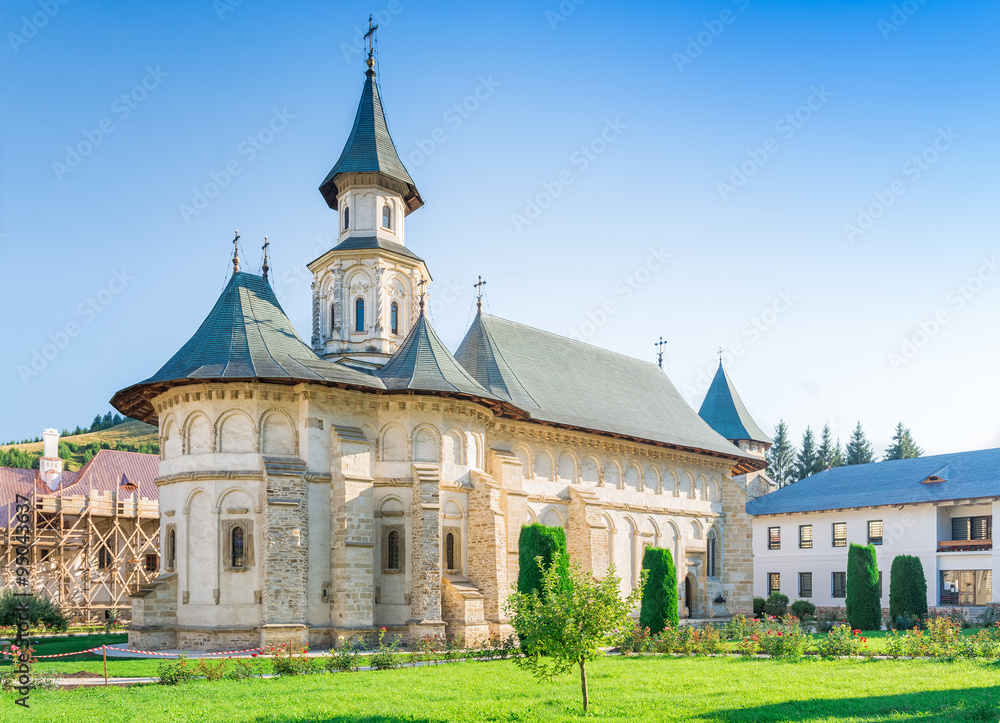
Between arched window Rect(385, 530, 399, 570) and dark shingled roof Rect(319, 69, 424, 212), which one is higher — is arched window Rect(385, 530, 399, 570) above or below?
below

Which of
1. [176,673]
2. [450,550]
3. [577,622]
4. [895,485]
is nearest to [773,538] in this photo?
[895,485]

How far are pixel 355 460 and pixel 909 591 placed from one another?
21.0 m

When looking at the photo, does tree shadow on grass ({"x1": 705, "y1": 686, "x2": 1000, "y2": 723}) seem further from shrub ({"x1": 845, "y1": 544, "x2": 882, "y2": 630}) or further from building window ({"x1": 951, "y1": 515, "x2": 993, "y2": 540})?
building window ({"x1": 951, "y1": 515, "x2": 993, "y2": 540})

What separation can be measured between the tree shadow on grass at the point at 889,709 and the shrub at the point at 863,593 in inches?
703

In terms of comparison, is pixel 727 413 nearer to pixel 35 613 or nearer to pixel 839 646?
pixel 839 646

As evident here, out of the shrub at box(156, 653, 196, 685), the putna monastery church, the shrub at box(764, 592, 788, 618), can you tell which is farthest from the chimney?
the shrub at box(764, 592, 788, 618)

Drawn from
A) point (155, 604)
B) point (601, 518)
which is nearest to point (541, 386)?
point (601, 518)

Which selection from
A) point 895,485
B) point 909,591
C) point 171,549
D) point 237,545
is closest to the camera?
point 237,545

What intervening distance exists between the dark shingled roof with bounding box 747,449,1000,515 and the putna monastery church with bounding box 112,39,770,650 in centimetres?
1432

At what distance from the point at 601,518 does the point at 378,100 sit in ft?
60.9

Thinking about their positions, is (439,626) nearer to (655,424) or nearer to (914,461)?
(655,424)

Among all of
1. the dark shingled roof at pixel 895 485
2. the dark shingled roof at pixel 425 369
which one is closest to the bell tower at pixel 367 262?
the dark shingled roof at pixel 425 369

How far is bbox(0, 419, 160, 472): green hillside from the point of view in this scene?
93.3 metres

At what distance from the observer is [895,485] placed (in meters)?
41.0
